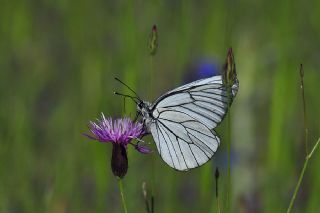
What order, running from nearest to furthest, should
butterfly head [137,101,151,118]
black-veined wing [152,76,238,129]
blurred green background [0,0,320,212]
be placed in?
black-veined wing [152,76,238,129] < butterfly head [137,101,151,118] < blurred green background [0,0,320,212]

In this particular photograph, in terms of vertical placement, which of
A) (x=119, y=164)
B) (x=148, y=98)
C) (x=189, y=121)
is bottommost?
(x=119, y=164)

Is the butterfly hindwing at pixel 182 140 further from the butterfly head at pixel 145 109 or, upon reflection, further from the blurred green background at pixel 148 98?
the blurred green background at pixel 148 98

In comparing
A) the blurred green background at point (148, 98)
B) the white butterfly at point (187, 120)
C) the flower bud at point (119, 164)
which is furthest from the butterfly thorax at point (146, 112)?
the blurred green background at point (148, 98)

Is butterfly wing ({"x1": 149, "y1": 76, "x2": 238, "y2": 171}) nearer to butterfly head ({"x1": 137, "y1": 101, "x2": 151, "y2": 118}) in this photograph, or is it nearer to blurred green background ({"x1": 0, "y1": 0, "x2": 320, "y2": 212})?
butterfly head ({"x1": 137, "y1": 101, "x2": 151, "y2": 118})

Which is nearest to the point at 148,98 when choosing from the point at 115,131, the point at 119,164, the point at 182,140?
the point at 182,140

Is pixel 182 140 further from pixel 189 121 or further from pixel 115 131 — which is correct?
pixel 115 131

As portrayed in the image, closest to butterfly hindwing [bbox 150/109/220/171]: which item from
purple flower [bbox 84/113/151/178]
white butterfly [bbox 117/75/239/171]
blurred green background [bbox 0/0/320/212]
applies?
white butterfly [bbox 117/75/239/171]
